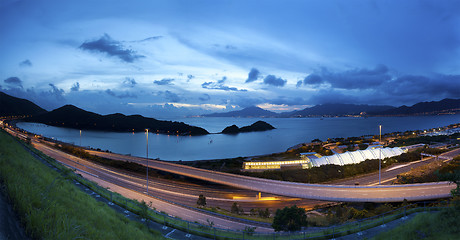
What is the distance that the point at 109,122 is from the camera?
133125 mm

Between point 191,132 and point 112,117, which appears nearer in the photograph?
point 191,132

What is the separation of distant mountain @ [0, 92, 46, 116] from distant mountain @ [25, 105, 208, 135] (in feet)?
60.4

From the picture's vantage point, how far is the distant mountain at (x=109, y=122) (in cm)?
11769

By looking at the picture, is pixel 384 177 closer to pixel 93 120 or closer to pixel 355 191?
pixel 355 191

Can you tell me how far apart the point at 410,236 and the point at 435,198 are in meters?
16.0

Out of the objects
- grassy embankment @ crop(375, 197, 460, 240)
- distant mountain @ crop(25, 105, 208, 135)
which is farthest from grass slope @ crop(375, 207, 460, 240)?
distant mountain @ crop(25, 105, 208, 135)

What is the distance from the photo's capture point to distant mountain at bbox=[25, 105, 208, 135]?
386 feet

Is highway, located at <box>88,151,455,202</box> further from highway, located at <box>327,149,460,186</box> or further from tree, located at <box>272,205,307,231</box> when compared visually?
tree, located at <box>272,205,307,231</box>

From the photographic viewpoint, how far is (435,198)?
1944cm

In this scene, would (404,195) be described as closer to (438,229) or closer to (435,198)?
(435,198)

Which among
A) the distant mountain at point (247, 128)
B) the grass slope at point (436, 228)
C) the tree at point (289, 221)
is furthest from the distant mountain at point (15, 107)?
the grass slope at point (436, 228)

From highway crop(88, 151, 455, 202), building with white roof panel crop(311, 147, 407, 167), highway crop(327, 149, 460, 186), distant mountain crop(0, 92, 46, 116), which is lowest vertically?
highway crop(327, 149, 460, 186)

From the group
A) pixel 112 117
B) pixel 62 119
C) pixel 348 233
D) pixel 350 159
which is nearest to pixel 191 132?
pixel 112 117

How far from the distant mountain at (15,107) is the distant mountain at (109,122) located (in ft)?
60.4
